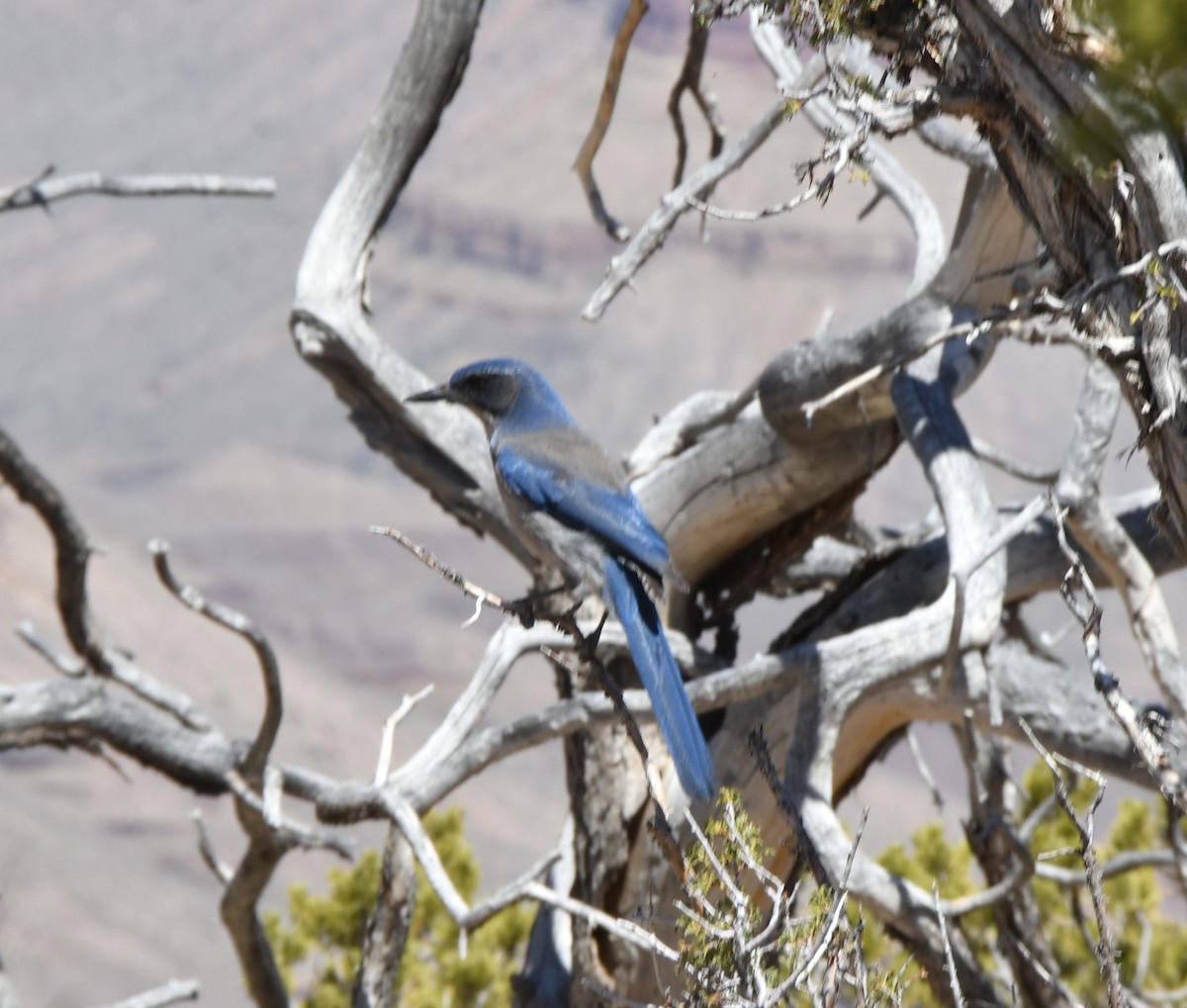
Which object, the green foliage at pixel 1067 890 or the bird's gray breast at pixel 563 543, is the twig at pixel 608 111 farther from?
the green foliage at pixel 1067 890

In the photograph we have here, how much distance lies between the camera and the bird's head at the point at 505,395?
3.99 m

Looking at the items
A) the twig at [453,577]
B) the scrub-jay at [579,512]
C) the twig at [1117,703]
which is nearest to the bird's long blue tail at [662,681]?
the scrub-jay at [579,512]

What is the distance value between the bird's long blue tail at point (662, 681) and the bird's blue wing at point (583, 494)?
83 millimetres

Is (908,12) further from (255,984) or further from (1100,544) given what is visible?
(255,984)

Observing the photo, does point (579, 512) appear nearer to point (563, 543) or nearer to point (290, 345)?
point (563, 543)

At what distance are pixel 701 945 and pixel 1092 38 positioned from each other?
4.66 ft

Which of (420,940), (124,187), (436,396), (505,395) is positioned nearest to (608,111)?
(505,395)

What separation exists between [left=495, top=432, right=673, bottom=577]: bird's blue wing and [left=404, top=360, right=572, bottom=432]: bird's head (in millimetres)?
133

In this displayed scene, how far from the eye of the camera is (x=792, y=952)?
2.43 m

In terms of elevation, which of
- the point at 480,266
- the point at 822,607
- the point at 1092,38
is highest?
the point at 480,266

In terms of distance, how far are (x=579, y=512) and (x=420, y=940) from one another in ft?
11.0

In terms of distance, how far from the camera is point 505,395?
13.2 ft

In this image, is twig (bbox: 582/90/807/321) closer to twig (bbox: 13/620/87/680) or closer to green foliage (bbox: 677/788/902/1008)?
green foliage (bbox: 677/788/902/1008)

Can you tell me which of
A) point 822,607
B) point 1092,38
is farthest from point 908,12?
Answer: point 822,607
